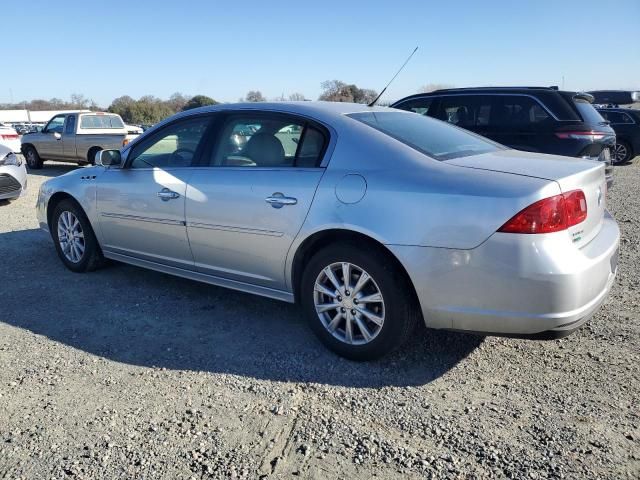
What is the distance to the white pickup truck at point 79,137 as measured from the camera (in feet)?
46.6

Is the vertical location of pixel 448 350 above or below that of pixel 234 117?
below

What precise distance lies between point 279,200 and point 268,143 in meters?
0.55

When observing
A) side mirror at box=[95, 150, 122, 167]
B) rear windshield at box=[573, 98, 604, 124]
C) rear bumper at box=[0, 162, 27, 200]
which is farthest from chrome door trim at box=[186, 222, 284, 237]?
rear bumper at box=[0, 162, 27, 200]

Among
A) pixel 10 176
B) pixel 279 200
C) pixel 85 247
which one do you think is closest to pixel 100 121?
pixel 10 176

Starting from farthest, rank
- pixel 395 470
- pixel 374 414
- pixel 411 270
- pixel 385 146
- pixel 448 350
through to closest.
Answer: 1. pixel 448 350
2. pixel 385 146
3. pixel 411 270
4. pixel 374 414
5. pixel 395 470

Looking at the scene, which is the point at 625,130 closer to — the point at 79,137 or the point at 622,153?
the point at 622,153

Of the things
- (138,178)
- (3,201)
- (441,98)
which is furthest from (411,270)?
(3,201)

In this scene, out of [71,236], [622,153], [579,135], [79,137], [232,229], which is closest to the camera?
[232,229]

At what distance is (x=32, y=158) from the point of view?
16.0m

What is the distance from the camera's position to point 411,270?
10.2 ft

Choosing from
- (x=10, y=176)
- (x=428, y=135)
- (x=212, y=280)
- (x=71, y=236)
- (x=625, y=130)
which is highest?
(x=428, y=135)

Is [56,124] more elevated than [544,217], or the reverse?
[56,124]

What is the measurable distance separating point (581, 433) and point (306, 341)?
178 cm

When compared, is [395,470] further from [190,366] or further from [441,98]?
[441,98]
